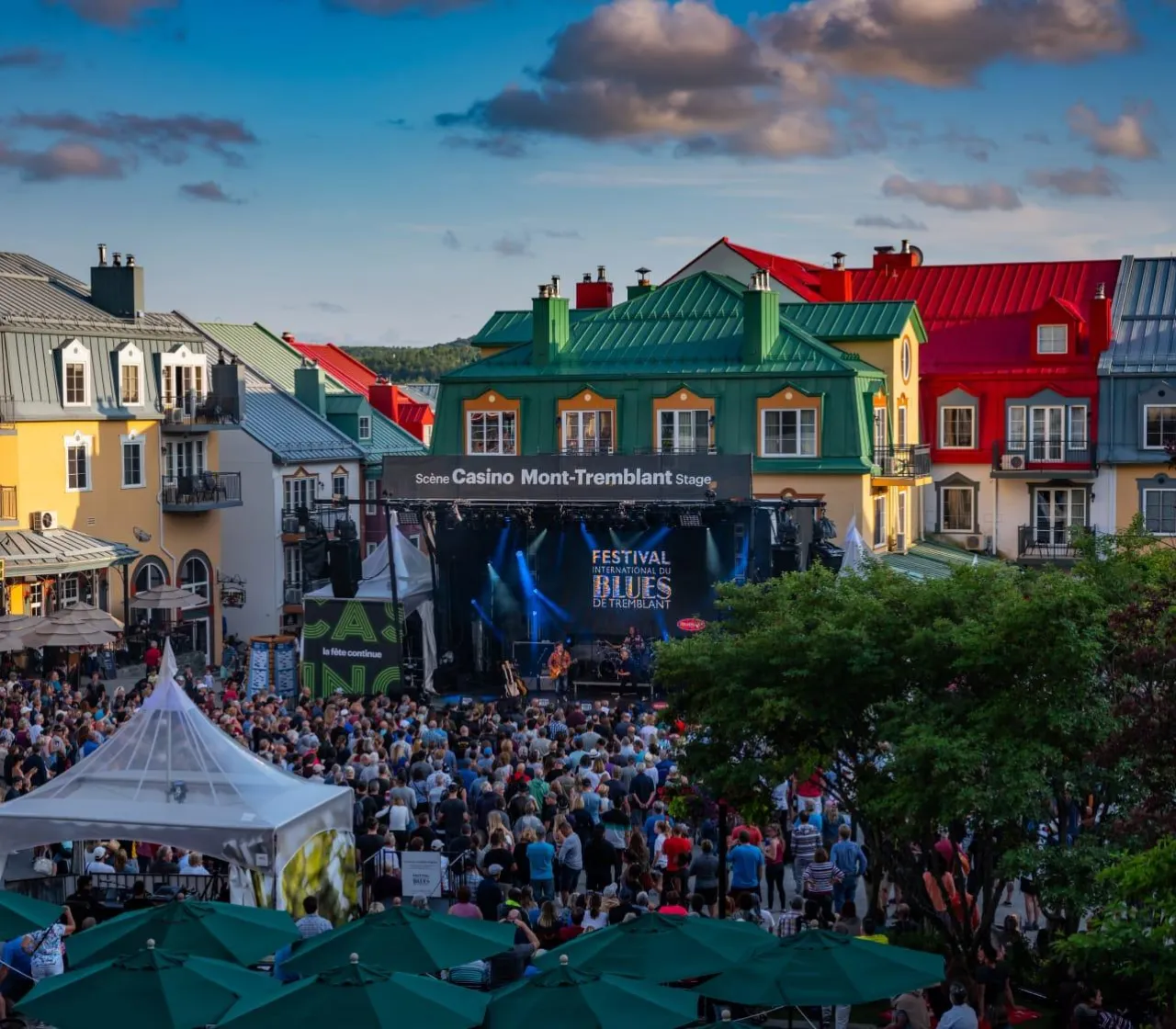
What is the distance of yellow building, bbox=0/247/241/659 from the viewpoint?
45156mm

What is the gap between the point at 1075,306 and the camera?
5262cm

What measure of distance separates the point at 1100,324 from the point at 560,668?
19.8 meters

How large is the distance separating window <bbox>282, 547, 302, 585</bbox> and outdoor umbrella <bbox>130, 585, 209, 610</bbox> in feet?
24.4

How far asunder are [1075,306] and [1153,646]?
3914 cm

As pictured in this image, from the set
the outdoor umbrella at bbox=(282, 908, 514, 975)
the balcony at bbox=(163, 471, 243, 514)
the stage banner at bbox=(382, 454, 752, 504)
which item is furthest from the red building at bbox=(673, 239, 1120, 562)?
the outdoor umbrella at bbox=(282, 908, 514, 975)

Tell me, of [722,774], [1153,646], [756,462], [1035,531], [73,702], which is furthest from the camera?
[1035,531]

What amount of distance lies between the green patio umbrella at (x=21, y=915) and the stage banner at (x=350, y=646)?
21.3m

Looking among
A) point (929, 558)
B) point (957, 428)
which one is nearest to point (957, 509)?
point (957, 428)

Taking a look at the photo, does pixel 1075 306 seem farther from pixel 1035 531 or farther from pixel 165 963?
pixel 165 963

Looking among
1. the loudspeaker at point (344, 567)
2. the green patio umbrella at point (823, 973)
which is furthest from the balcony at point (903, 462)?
the green patio umbrella at point (823, 973)

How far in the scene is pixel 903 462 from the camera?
4828 centimetres

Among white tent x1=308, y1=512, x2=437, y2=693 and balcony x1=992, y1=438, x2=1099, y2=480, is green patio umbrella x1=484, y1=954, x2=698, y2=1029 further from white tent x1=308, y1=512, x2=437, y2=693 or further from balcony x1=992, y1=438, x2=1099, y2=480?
balcony x1=992, y1=438, x2=1099, y2=480

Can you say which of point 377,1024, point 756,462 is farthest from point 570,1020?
point 756,462

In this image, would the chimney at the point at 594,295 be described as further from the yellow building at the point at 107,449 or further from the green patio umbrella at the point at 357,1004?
the green patio umbrella at the point at 357,1004
